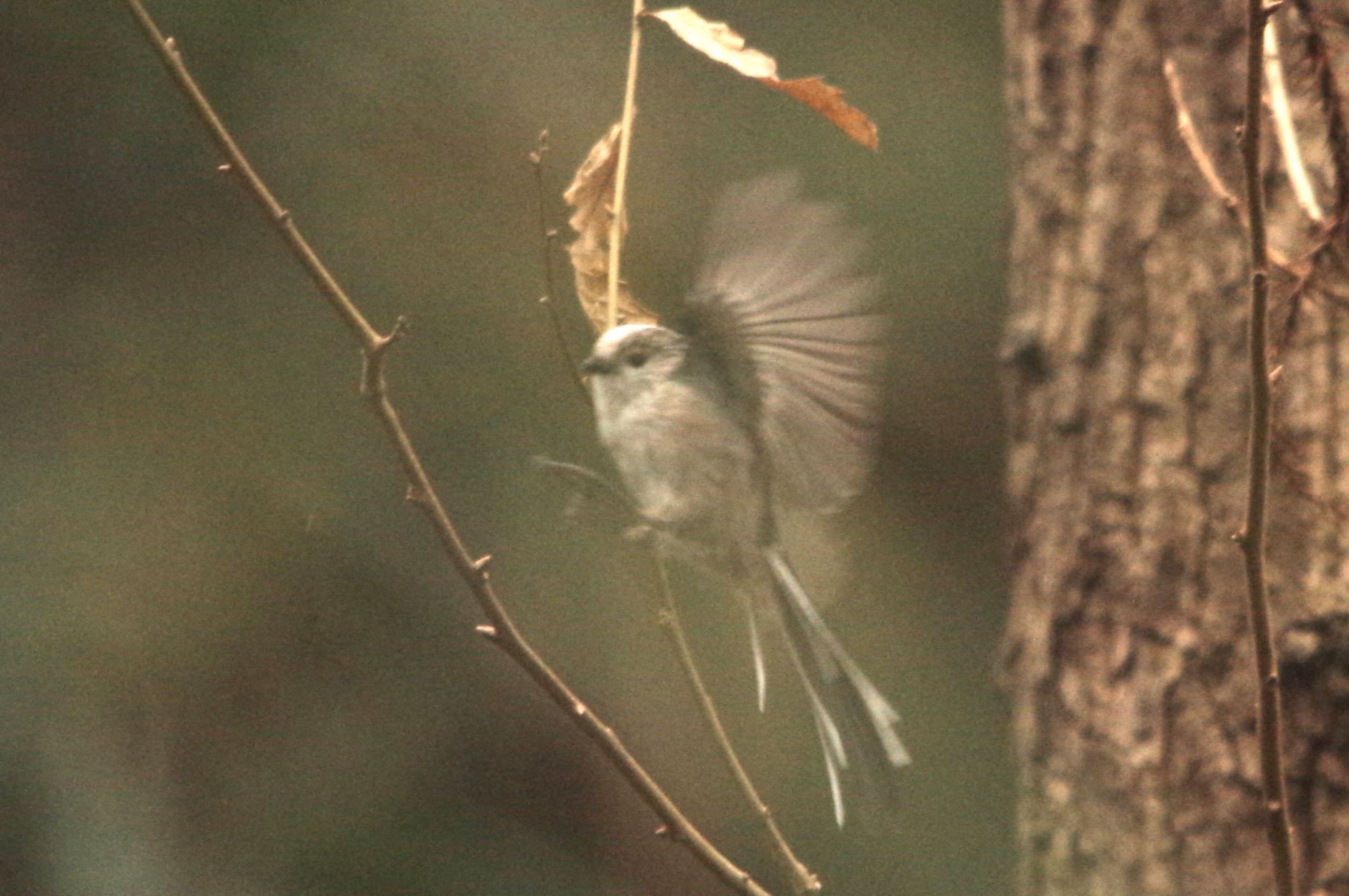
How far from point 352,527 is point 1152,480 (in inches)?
54.9

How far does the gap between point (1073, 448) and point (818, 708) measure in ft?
1.95

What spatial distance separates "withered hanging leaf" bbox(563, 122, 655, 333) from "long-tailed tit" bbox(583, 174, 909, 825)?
0.03m

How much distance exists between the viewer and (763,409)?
1275 millimetres

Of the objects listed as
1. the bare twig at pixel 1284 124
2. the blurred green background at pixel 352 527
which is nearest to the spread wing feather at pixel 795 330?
the bare twig at pixel 1284 124

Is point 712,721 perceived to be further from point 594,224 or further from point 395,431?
point 594,224

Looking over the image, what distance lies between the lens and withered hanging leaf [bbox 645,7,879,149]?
108 cm

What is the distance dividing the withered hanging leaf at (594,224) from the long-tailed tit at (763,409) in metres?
0.03

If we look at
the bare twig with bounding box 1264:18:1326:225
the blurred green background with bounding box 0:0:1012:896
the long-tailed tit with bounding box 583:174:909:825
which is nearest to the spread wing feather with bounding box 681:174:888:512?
the long-tailed tit with bounding box 583:174:909:825

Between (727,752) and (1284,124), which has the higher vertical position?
(1284,124)

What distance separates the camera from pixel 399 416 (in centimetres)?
264

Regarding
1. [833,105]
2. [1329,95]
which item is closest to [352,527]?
[833,105]

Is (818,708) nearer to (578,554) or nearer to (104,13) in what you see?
(578,554)

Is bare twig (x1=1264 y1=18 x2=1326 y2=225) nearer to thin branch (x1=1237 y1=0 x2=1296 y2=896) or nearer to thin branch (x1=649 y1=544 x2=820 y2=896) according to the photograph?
thin branch (x1=1237 y1=0 x2=1296 y2=896)

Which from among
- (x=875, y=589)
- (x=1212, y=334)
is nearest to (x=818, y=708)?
(x=1212, y=334)
